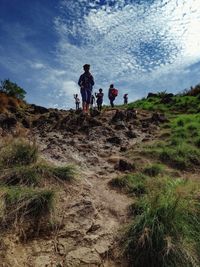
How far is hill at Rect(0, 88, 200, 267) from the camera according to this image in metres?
4.65

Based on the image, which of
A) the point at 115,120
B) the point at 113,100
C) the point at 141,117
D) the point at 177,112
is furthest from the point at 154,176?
the point at 113,100

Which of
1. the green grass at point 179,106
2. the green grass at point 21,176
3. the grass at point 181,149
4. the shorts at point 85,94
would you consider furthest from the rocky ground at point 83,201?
the green grass at point 179,106

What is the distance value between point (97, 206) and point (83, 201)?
0.27 m

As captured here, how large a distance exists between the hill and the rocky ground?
15 millimetres

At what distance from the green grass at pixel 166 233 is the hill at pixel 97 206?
0.04 ft

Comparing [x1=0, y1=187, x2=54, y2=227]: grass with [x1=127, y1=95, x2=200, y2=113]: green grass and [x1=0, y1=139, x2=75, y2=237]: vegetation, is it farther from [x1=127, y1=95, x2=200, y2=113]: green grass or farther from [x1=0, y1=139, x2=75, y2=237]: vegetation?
[x1=127, y1=95, x2=200, y2=113]: green grass

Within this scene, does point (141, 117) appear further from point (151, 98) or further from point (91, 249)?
point (91, 249)

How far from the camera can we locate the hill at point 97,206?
465 cm

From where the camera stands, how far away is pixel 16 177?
6.09 metres

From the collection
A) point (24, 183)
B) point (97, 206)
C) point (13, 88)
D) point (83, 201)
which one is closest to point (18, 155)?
point (24, 183)

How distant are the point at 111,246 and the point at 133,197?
1.63m

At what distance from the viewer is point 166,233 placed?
4.76 meters

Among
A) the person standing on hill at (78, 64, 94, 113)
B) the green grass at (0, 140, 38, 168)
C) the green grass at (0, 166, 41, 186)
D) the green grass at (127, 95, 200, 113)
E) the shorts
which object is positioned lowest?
the green grass at (0, 166, 41, 186)

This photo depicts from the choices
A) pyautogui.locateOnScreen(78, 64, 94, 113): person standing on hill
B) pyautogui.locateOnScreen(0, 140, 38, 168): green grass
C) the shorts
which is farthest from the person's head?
pyautogui.locateOnScreen(0, 140, 38, 168): green grass
